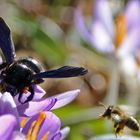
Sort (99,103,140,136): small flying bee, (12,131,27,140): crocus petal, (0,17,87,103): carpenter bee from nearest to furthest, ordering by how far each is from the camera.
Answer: (12,131,27,140): crocus petal → (0,17,87,103): carpenter bee → (99,103,140,136): small flying bee

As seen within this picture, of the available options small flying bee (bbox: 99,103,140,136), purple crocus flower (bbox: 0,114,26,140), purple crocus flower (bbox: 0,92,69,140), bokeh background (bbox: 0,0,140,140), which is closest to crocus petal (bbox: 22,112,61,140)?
purple crocus flower (bbox: 0,92,69,140)

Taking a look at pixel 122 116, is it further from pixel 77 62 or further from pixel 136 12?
pixel 77 62

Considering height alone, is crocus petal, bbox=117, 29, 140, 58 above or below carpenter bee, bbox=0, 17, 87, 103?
below

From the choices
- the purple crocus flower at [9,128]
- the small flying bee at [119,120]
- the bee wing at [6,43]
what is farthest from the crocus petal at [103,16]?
the purple crocus flower at [9,128]

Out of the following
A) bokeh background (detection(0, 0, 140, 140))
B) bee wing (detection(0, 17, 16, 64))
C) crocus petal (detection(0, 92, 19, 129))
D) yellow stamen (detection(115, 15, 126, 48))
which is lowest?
bokeh background (detection(0, 0, 140, 140))

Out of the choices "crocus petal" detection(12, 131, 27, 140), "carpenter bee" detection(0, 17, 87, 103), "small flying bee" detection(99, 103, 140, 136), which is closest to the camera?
"crocus petal" detection(12, 131, 27, 140)

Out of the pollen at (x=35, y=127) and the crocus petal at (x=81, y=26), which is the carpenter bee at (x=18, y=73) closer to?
the pollen at (x=35, y=127)

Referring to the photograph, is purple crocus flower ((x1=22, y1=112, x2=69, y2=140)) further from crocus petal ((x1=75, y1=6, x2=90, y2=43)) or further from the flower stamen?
crocus petal ((x1=75, y1=6, x2=90, y2=43))

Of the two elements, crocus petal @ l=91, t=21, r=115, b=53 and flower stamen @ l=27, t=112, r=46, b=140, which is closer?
flower stamen @ l=27, t=112, r=46, b=140
